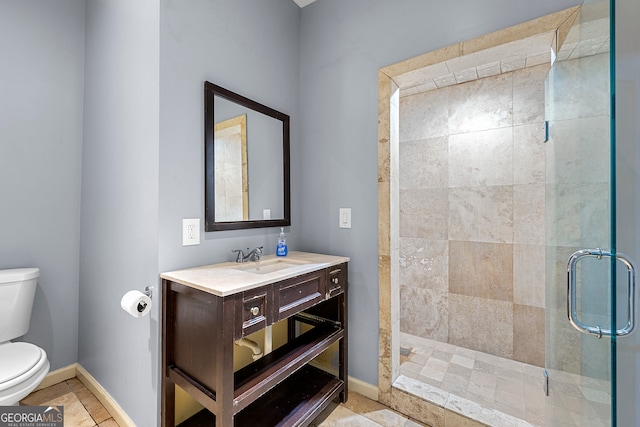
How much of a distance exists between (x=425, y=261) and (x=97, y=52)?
308 cm

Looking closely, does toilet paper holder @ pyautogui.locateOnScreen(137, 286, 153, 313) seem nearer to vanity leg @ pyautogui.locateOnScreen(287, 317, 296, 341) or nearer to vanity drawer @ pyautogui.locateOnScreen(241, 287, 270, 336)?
vanity drawer @ pyautogui.locateOnScreen(241, 287, 270, 336)

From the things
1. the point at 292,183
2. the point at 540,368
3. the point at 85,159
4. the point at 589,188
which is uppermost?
the point at 85,159

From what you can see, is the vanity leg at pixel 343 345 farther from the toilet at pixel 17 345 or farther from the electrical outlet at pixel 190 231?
the toilet at pixel 17 345

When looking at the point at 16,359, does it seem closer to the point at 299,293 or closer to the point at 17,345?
the point at 17,345

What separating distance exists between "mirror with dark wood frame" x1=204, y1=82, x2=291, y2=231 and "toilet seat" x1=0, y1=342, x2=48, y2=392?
1023 millimetres

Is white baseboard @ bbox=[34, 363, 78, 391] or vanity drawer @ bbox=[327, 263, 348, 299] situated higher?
vanity drawer @ bbox=[327, 263, 348, 299]

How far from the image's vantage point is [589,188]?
102 centimetres

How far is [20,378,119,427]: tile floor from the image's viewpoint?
1.52m

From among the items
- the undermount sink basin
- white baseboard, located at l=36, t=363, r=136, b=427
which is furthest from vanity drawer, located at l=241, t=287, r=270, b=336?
white baseboard, located at l=36, t=363, r=136, b=427

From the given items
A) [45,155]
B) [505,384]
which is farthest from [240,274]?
[505,384]

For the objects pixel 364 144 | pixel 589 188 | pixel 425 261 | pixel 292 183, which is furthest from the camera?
pixel 425 261

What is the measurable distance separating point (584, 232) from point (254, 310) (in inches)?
53.2
